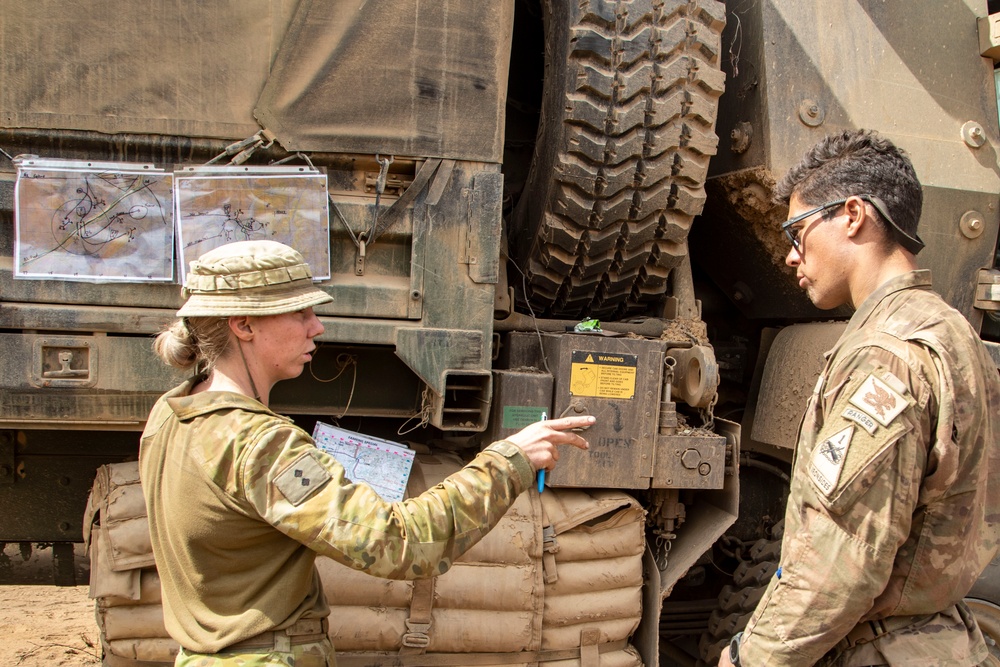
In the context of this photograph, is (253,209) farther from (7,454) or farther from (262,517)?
(7,454)

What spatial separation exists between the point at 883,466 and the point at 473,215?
1.58 metres

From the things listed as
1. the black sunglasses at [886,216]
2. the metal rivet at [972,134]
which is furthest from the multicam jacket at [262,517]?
the metal rivet at [972,134]

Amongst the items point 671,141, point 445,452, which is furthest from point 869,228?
point 445,452

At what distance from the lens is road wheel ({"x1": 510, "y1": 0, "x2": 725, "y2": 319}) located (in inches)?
125

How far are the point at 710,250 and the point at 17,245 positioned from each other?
9.68 feet

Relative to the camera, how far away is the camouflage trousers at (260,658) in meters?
1.99

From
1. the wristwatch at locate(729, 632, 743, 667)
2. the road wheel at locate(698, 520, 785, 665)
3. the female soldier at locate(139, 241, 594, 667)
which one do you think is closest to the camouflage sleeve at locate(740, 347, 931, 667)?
the wristwatch at locate(729, 632, 743, 667)

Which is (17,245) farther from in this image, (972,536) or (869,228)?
(972,536)

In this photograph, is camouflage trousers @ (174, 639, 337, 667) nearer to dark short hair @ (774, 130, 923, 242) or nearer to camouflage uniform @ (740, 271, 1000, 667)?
camouflage uniform @ (740, 271, 1000, 667)

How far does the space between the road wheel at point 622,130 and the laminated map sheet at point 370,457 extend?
3.00 ft

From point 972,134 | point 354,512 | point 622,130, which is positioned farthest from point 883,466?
point 972,134

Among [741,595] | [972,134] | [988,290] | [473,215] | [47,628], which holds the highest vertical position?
[972,134]

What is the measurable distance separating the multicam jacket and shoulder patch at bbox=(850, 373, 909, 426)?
2.58 feet

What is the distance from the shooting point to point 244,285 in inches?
80.6
